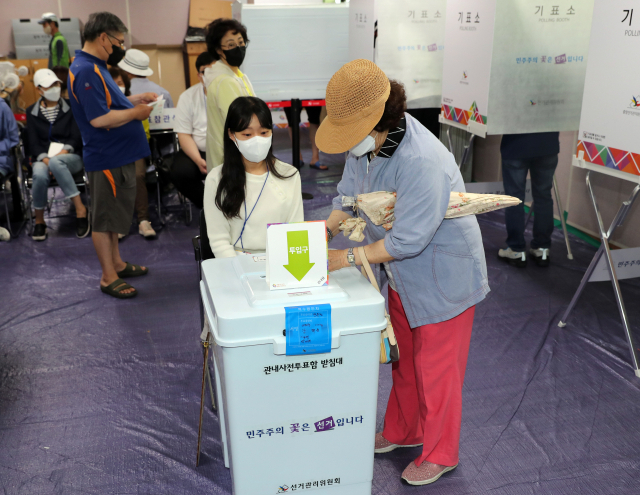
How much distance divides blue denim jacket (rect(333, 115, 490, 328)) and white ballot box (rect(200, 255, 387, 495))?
21cm

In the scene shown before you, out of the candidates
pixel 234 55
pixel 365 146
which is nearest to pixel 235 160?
pixel 365 146

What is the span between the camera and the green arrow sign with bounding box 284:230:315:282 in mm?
1540

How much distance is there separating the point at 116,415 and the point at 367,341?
141 cm

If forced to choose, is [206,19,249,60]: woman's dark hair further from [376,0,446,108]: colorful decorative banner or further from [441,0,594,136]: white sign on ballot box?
[376,0,446,108]: colorful decorative banner

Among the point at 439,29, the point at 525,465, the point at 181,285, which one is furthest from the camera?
the point at 439,29

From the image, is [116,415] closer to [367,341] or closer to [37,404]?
[37,404]

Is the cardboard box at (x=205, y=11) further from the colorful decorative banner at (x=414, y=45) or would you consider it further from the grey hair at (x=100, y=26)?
the grey hair at (x=100, y=26)

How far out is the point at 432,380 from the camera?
1.94 m

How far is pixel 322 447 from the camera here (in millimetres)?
1622

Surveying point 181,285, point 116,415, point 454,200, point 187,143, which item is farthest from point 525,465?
point 187,143

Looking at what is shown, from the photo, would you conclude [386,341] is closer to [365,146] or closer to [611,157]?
[365,146]

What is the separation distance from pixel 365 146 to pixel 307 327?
0.54m

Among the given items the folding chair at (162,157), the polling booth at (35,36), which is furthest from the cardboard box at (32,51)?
the folding chair at (162,157)

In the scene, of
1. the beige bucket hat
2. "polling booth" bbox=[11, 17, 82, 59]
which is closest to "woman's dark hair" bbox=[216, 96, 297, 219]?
the beige bucket hat
